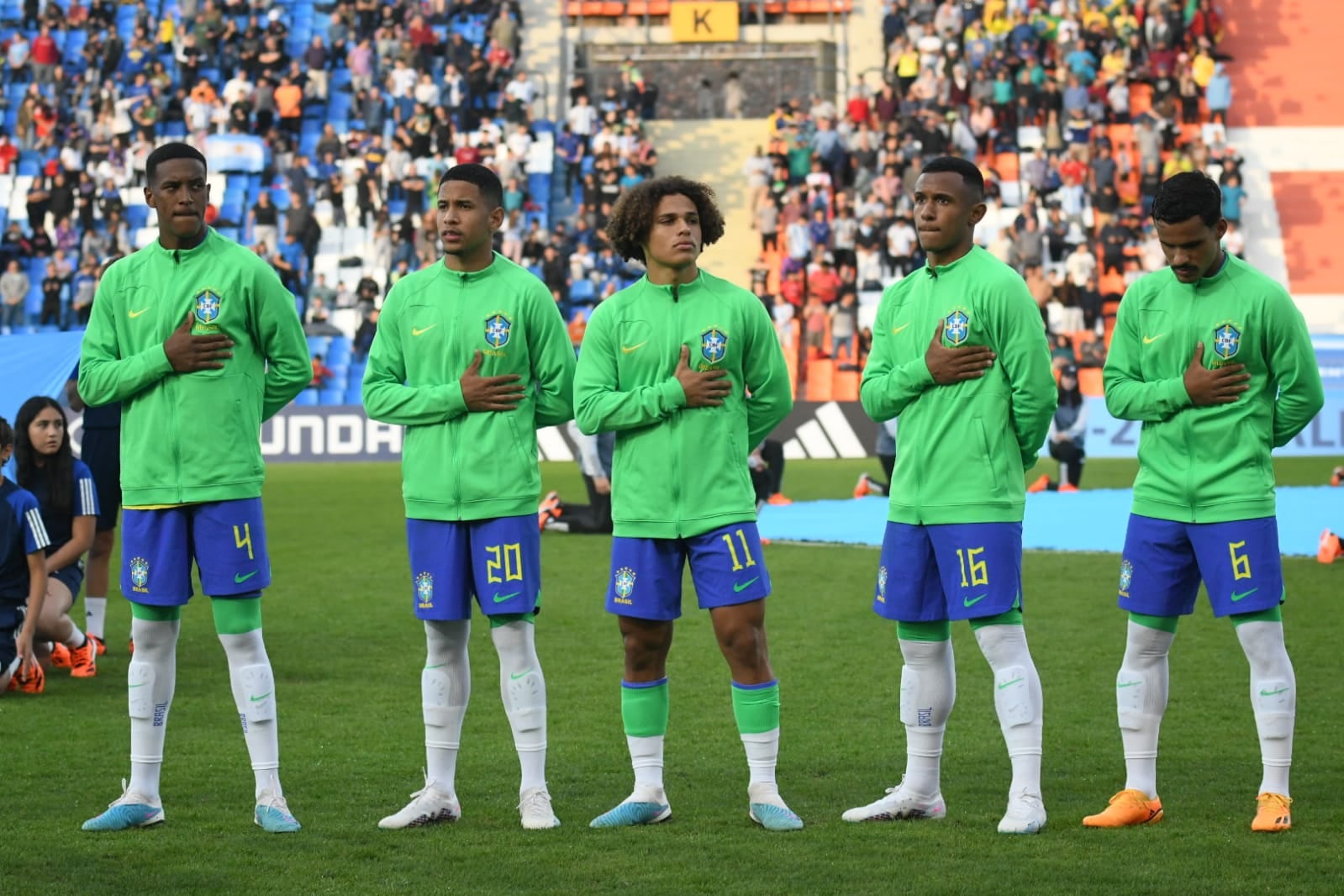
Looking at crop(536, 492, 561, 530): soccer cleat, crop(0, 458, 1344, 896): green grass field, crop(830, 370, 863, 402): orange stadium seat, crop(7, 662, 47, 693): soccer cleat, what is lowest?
crop(0, 458, 1344, 896): green grass field

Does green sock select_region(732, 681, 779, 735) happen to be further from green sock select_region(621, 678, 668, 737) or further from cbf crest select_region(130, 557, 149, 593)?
cbf crest select_region(130, 557, 149, 593)

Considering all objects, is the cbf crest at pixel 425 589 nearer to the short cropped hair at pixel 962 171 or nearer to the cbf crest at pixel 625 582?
the cbf crest at pixel 625 582

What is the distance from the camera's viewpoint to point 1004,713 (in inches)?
250

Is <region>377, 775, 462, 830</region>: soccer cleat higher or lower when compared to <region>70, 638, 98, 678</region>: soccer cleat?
lower

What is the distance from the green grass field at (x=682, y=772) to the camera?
Result: 570 cm

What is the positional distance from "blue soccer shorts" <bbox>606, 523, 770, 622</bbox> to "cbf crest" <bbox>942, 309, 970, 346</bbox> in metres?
0.93

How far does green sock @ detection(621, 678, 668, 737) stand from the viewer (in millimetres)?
6562

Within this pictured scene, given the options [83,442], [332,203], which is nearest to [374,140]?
[332,203]

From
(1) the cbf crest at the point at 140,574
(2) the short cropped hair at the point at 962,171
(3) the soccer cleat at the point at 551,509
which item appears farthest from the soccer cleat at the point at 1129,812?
(3) the soccer cleat at the point at 551,509

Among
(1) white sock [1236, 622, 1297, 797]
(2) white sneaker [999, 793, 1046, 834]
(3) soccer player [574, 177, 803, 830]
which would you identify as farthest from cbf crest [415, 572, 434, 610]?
(1) white sock [1236, 622, 1297, 797]

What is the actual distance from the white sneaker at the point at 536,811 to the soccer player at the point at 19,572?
3.38 meters

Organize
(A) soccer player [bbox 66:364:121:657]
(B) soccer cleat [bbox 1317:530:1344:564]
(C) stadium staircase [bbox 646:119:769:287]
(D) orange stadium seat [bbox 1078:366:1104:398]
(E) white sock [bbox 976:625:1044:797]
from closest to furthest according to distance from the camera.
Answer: (E) white sock [bbox 976:625:1044:797] → (A) soccer player [bbox 66:364:121:657] → (B) soccer cleat [bbox 1317:530:1344:564] → (D) orange stadium seat [bbox 1078:366:1104:398] → (C) stadium staircase [bbox 646:119:769:287]

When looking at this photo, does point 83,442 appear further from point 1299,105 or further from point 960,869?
point 1299,105

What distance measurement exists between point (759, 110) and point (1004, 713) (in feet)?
106
